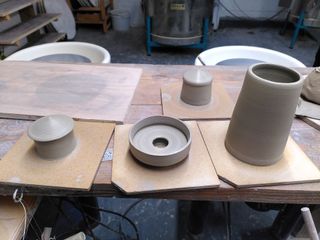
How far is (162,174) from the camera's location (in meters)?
0.47

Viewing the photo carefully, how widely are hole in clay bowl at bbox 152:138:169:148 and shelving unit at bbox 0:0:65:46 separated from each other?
1.94 metres

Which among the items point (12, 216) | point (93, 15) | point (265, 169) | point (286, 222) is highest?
point (265, 169)

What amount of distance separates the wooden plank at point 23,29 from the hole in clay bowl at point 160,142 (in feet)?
6.50

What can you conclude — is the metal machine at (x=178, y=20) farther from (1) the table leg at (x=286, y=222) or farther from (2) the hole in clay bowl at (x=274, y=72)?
(2) the hole in clay bowl at (x=274, y=72)

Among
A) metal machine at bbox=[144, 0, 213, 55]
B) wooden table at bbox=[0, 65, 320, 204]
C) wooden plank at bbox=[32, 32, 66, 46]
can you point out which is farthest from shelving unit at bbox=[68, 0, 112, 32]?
wooden table at bbox=[0, 65, 320, 204]

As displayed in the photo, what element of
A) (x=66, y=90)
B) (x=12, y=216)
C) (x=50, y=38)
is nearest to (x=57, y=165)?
(x=12, y=216)

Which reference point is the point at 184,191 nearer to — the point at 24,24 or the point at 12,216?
the point at 12,216

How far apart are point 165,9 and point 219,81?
6.02ft

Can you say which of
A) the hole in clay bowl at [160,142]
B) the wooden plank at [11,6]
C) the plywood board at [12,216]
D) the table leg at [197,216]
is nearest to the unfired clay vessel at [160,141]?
the hole in clay bowl at [160,142]

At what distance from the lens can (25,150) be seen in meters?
0.53

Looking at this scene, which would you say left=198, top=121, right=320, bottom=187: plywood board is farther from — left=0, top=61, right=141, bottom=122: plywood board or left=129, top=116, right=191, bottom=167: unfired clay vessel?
left=0, top=61, right=141, bottom=122: plywood board

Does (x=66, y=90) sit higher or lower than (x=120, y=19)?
higher

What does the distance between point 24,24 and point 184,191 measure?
2522 mm

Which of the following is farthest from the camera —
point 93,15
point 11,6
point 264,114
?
point 93,15
